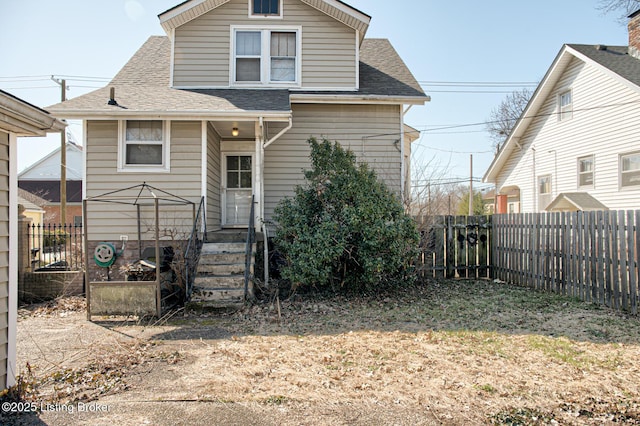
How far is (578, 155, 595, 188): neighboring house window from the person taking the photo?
13.7 metres

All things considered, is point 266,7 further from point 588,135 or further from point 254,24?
point 588,135

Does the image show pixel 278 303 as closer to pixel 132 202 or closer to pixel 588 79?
pixel 132 202

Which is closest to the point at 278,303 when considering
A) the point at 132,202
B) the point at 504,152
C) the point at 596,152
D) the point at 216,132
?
the point at 132,202

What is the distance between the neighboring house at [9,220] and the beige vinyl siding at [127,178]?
471 centimetres

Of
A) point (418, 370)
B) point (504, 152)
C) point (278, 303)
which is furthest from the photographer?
point (504, 152)

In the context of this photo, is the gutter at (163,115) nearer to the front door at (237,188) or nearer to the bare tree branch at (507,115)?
the front door at (237,188)

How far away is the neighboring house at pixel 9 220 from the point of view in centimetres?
356

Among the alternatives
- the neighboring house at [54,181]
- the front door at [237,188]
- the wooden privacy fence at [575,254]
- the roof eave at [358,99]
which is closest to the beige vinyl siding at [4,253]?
the front door at [237,188]

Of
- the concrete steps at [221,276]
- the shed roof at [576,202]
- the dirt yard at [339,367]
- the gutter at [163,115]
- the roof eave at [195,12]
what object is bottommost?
the dirt yard at [339,367]

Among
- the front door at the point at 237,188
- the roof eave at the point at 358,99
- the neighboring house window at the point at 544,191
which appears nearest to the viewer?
the roof eave at the point at 358,99

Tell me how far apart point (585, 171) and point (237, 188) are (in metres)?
12.6

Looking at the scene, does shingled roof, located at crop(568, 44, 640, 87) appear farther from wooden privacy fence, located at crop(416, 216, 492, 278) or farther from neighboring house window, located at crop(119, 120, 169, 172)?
neighboring house window, located at crop(119, 120, 169, 172)

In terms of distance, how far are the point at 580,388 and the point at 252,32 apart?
407 inches

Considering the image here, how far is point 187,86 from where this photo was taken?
33.1 feet
